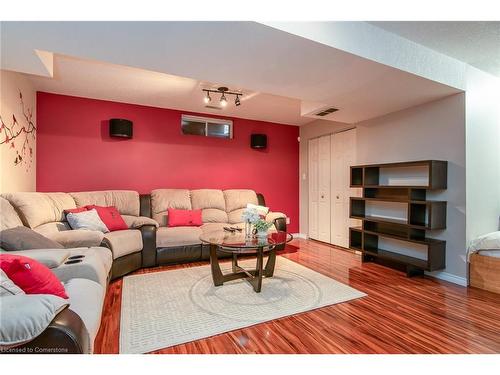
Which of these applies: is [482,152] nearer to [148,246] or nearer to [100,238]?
[148,246]

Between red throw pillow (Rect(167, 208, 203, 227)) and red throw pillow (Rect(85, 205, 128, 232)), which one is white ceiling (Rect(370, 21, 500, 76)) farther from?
red throw pillow (Rect(85, 205, 128, 232))

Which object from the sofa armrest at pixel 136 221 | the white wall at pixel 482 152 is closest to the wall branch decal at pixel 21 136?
the sofa armrest at pixel 136 221

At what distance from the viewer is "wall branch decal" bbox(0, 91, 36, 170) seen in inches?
107

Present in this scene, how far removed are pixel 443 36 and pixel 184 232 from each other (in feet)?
11.7

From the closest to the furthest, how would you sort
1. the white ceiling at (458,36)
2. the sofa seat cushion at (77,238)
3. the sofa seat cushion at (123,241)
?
the white ceiling at (458,36)
the sofa seat cushion at (77,238)
the sofa seat cushion at (123,241)

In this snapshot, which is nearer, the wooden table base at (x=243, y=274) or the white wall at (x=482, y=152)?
the wooden table base at (x=243, y=274)

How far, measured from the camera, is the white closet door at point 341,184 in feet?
14.8

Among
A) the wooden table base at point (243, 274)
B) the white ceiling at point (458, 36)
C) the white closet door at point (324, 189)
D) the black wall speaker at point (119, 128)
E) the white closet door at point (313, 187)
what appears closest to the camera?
the white ceiling at point (458, 36)

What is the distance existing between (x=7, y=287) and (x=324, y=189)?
15.3 ft

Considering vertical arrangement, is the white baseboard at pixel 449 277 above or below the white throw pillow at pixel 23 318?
below

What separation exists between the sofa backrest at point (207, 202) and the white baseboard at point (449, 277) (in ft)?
9.16

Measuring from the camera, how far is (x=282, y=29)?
5.78 ft

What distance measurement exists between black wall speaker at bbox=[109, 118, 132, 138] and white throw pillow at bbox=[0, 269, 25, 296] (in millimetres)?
3154

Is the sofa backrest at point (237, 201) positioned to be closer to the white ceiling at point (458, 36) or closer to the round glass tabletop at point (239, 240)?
the round glass tabletop at point (239, 240)
